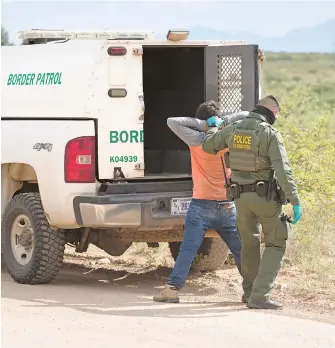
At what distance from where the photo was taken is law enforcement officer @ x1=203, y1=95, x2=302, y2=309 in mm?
9109

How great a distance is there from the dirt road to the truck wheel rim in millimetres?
292

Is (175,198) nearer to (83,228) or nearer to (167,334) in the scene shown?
(83,228)

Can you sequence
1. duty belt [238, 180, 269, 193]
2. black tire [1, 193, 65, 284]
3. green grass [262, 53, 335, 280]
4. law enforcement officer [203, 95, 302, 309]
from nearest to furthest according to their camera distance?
law enforcement officer [203, 95, 302, 309]
duty belt [238, 180, 269, 193]
black tire [1, 193, 65, 284]
green grass [262, 53, 335, 280]

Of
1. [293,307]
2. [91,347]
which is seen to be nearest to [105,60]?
[293,307]

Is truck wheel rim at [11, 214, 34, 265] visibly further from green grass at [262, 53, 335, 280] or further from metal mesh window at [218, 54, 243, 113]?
green grass at [262, 53, 335, 280]

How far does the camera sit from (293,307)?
9.60 meters

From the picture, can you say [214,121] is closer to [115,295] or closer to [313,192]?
[115,295]

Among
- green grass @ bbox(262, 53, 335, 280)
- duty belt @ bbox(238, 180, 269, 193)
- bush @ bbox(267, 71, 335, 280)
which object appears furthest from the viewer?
bush @ bbox(267, 71, 335, 280)

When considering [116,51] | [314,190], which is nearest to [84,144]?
[116,51]

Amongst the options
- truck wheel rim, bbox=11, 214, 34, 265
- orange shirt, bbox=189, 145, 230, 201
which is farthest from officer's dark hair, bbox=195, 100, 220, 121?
truck wheel rim, bbox=11, 214, 34, 265

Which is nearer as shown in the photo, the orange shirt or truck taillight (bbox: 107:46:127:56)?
the orange shirt

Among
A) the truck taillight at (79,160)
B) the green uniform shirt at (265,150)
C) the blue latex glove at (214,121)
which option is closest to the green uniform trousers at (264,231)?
the green uniform shirt at (265,150)

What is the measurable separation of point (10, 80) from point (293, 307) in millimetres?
Answer: 3333

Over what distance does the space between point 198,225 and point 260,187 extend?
31.5 inches
